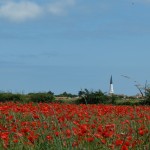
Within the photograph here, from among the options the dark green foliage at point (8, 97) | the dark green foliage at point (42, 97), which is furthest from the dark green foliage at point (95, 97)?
the dark green foliage at point (8, 97)

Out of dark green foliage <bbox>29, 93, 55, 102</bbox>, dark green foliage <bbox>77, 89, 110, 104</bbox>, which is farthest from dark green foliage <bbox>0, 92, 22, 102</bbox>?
dark green foliage <bbox>77, 89, 110, 104</bbox>

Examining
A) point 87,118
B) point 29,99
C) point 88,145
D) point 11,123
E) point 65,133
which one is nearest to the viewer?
point 65,133

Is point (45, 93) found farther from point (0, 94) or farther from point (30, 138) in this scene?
point (30, 138)

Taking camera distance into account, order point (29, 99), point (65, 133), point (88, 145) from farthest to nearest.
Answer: point (29, 99)
point (88, 145)
point (65, 133)

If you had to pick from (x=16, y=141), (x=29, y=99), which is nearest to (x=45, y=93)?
(x=29, y=99)

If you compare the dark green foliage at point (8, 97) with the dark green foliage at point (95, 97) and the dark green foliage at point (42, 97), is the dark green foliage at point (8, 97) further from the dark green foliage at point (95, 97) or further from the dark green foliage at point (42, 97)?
the dark green foliage at point (95, 97)

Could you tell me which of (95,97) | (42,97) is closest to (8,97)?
(42,97)

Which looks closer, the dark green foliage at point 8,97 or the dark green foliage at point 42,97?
the dark green foliage at point 42,97

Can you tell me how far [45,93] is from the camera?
27.3m

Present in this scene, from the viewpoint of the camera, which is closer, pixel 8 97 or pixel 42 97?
pixel 42 97

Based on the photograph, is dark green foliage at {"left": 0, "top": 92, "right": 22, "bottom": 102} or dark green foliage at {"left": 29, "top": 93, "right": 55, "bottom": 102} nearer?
dark green foliage at {"left": 29, "top": 93, "right": 55, "bottom": 102}

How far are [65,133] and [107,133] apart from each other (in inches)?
21.8

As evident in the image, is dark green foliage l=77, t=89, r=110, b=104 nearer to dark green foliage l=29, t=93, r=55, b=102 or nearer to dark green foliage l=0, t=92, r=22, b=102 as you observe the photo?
dark green foliage l=29, t=93, r=55, b=102

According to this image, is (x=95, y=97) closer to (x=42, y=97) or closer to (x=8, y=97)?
(x=42, y=97)
